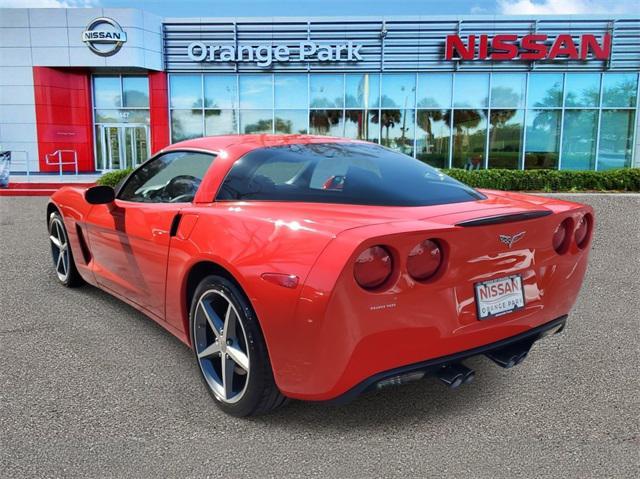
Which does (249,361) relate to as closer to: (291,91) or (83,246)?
(83,246)

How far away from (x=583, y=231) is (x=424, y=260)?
1.27m

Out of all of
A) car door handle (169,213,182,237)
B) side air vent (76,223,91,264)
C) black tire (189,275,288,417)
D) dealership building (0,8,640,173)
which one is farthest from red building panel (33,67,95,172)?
black tire (189,275,288,417)

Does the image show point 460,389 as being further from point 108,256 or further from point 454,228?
point 108,256

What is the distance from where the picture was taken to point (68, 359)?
11.0ft

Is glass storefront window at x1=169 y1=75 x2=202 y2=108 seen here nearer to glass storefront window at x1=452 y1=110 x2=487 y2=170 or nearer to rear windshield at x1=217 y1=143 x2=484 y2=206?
glass storefront window at x1=452 y1=110 x2=487 y2=170

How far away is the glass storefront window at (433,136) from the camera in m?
20.6

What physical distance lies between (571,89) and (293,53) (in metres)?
10.8

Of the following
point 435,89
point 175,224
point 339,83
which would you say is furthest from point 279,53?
point 175,224

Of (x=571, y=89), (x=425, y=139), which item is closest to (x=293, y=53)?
(x=425, y=139)

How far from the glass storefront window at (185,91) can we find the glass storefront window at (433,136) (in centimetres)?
879

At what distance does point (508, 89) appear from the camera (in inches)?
795

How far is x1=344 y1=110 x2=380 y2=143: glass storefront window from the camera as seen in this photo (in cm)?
2064

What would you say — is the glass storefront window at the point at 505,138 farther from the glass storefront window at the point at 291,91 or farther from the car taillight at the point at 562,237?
the car taillight at the point at 562,237

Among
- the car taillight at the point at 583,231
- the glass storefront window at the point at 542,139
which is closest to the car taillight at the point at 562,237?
the car taillight at the point at 583,231
